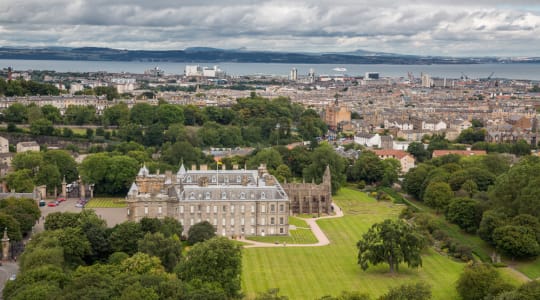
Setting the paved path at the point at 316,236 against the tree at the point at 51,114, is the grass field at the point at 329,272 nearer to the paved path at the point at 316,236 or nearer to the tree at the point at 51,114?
the paved path at the point at 316,236

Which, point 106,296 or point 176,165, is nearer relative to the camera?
point 106,296

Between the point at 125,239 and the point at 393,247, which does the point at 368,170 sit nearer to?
the point at 393,247

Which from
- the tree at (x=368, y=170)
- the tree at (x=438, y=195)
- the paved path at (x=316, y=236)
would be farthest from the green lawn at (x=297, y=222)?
the tree at (x=368, y=170)

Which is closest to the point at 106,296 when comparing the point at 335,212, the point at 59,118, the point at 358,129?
the point at 335,212

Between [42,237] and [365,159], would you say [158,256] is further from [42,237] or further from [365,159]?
[365,159]

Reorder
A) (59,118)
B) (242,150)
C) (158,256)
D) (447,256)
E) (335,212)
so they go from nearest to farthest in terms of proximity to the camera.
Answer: (158,256)
(447,256)
(335,212)
(242,150)
(59,118)

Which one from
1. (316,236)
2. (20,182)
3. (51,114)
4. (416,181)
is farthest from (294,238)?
(51,114)

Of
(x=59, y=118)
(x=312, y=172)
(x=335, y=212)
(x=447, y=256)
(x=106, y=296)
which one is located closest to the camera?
(x=106, y=296)

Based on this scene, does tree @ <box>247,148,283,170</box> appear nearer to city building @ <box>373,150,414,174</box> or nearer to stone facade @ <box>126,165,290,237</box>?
city building @ <box>373,150,414,174</box>
